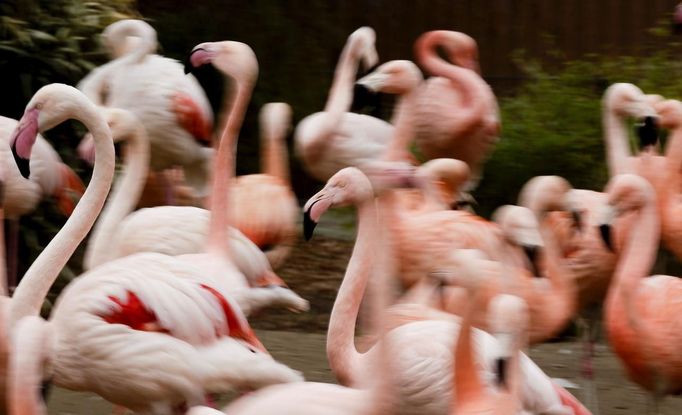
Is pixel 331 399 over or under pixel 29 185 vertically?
over

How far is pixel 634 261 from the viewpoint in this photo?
17.3ft

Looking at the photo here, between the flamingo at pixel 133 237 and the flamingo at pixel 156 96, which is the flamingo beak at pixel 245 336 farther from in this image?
the flamingo at pixel 156 96

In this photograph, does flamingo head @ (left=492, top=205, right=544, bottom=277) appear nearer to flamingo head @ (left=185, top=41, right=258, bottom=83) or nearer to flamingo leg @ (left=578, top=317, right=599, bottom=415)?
flamingo leg @ (left=578, top=317, right=599, bottom=415)

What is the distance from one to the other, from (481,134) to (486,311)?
2.64 metres

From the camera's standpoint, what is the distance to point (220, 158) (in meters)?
5.42

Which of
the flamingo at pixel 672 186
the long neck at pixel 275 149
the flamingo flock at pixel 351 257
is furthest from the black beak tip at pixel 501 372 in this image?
the long neck at pixel 275 149

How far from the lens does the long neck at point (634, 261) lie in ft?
16.9

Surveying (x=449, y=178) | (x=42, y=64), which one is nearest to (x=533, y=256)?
(x=449, y=178)

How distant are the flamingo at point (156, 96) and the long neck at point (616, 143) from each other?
2.07 metres

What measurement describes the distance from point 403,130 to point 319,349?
1.16m

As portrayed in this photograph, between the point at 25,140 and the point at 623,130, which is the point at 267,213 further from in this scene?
the point at 25,140

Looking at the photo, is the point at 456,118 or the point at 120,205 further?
the point at 456,118

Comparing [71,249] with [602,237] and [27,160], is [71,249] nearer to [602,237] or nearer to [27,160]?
[27,160]

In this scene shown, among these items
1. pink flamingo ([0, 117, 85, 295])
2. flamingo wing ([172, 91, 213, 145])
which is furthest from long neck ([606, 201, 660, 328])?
pink flamingo ([0, 117, 85, 295])
